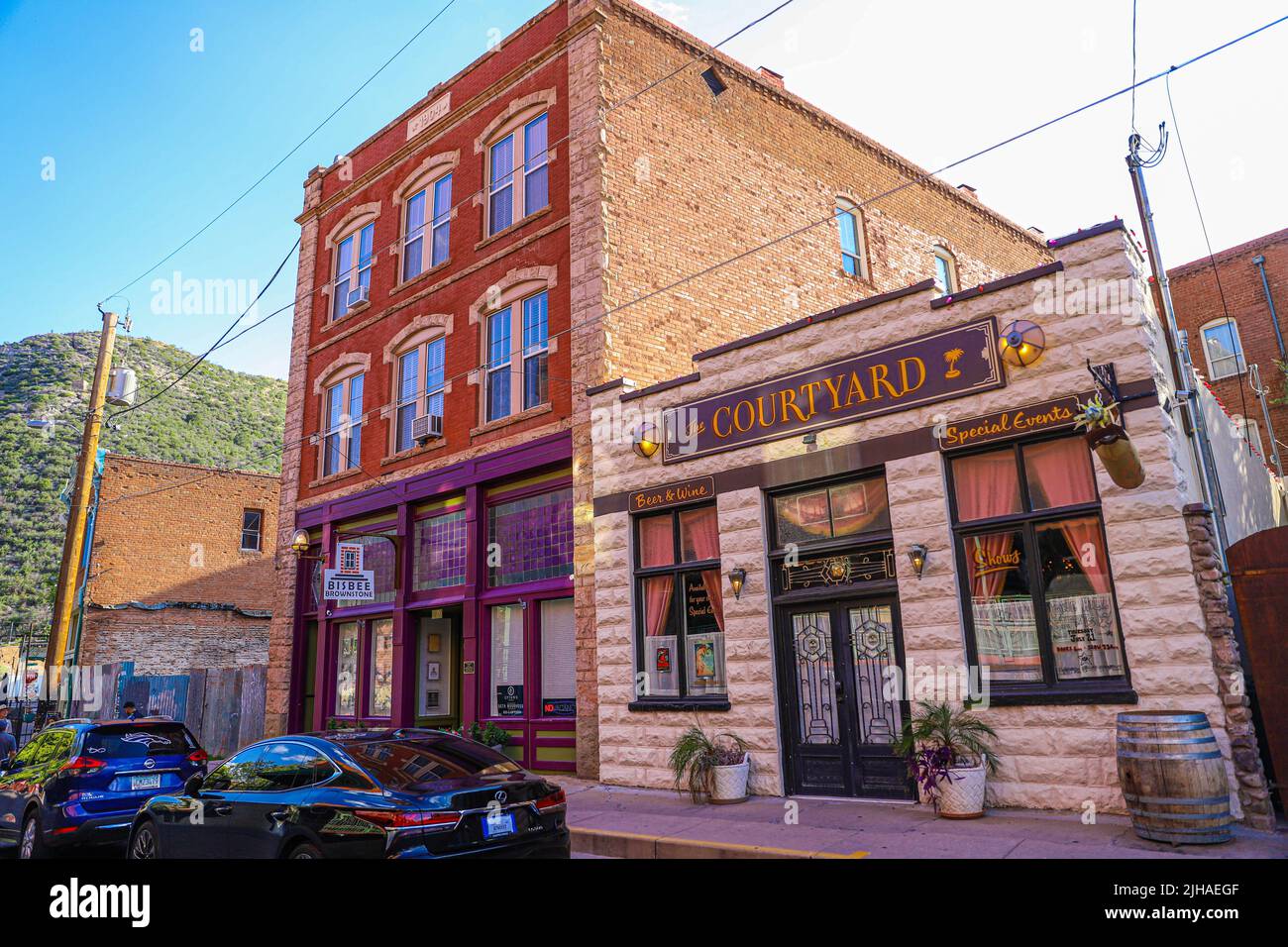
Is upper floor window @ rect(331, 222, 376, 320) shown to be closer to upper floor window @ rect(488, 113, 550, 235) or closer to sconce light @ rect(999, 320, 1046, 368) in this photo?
upper floor window @ rect(488, 113, 550, 235)

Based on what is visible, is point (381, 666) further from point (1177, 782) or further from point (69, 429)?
point (69, 429)

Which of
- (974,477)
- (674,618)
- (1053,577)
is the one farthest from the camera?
(674,618)

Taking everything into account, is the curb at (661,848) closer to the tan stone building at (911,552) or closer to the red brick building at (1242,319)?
the tan stone building at (911,552)

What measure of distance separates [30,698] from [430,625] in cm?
1872

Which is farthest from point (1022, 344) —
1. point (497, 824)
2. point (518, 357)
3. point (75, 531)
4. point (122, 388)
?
point (122, 388)

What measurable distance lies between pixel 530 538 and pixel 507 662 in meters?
2.30

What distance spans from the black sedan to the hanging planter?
20.0 ft

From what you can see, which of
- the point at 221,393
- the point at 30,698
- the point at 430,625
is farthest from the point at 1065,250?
the point at 221,393

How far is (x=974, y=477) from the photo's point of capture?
10.2 metres

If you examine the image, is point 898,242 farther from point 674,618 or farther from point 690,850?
point 690,850

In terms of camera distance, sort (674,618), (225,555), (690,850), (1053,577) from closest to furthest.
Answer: (690,850) < (1053,577) < (674,618) < (225,555)

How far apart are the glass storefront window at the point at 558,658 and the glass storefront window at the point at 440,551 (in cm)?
266

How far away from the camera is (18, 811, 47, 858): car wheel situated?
31.6ft

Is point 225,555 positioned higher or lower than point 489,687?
higher
